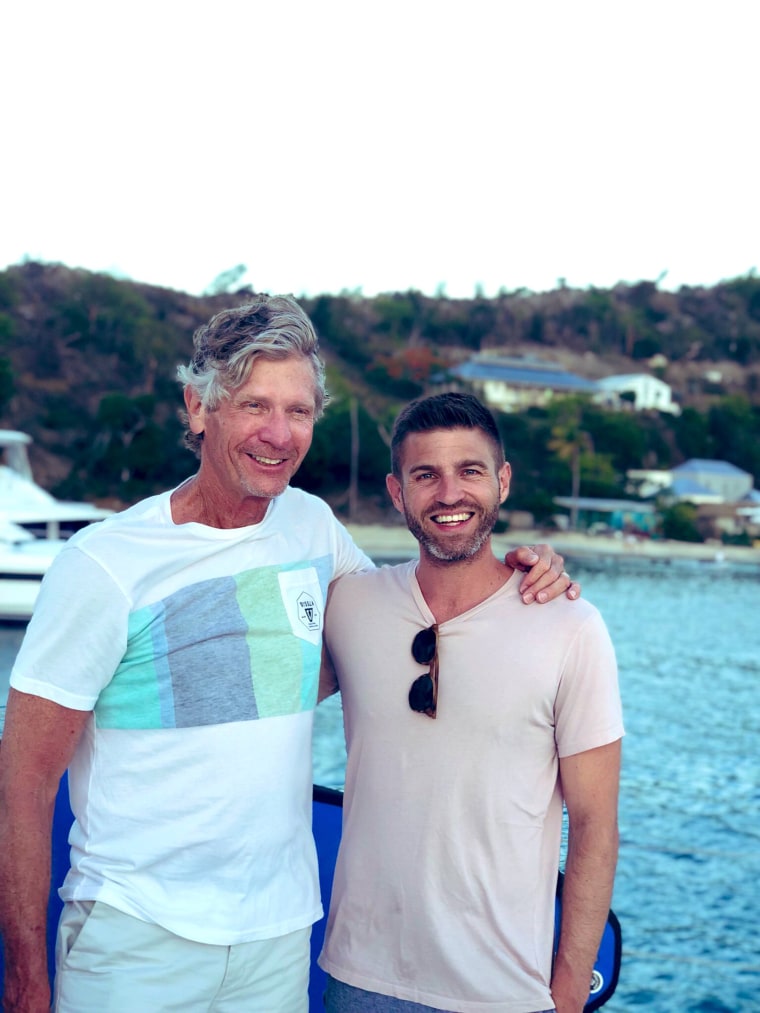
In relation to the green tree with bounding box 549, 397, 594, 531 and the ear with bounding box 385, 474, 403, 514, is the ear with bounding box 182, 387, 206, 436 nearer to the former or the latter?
the ear with bounding box 385, 474, 403, 514

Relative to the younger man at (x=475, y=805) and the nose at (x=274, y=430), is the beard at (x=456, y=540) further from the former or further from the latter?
the nose at (x=274, y=430)

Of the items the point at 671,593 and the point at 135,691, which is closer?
the point at 135,691

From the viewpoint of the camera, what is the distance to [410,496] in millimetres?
2404

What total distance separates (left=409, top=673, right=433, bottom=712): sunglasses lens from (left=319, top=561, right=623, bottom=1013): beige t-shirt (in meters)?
0.03

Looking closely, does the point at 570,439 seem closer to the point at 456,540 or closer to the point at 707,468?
the point at 707,468

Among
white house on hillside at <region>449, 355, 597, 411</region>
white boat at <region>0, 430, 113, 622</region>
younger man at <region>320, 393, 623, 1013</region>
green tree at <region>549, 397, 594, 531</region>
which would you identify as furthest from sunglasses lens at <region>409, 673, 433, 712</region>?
white house on hillside at <region>449, 355, 597, 411</region>

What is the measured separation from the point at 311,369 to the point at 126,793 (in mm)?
988

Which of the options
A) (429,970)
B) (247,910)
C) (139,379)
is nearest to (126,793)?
(247,910)

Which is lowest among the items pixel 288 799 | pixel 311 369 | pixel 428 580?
pixel 288 799

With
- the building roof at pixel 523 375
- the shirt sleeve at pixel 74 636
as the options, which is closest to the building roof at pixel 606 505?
the building roof at pixel 523 375

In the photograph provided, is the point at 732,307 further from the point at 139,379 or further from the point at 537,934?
the point at 537,934

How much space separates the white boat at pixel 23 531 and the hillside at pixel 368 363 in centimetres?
1622

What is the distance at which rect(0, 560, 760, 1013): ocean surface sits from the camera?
7.79m

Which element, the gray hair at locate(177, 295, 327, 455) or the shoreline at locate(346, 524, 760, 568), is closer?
the gray hair at locate(177, 295, 327, 455)
